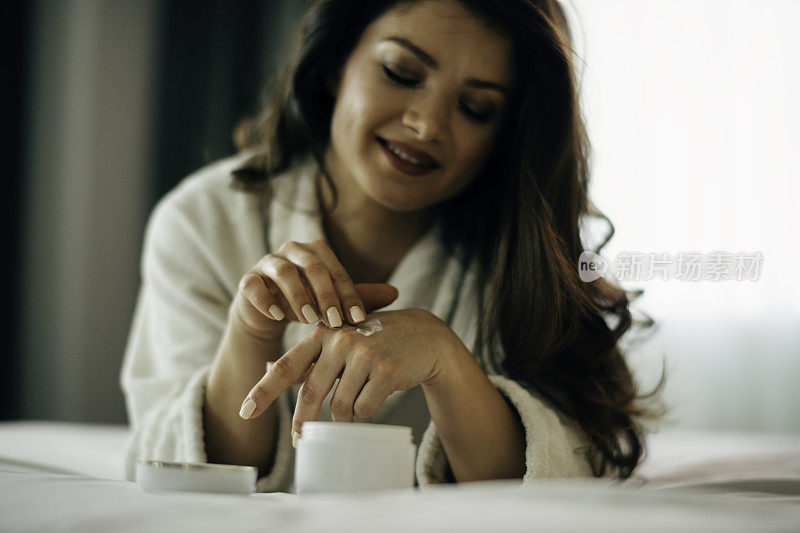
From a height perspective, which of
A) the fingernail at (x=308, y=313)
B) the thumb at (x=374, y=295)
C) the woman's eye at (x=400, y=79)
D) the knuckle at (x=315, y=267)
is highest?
the woman's eye at (x=400, y=79)

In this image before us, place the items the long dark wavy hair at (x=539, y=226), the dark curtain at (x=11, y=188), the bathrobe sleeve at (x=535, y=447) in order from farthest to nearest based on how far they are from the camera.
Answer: the dark curtain at (x=11, y=188)
the long dark wavy hair at (x=539, y=226)
the bathrobe sleeve at (x=535, y=447)

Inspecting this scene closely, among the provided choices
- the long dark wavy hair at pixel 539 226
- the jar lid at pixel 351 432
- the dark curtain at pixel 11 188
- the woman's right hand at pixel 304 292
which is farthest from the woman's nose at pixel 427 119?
the dark curtain at pixel 11 188

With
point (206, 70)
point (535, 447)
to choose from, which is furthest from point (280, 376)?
point (206, 70)

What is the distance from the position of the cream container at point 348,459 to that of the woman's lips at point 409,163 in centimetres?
56

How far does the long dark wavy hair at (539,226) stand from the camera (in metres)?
1.03

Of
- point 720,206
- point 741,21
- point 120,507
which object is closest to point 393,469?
point 120,507

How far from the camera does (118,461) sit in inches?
43.4

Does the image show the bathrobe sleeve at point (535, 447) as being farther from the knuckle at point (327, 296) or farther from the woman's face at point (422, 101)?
the woman's face at point (422, 101)

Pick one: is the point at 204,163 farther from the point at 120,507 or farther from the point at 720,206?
the point at 120,507

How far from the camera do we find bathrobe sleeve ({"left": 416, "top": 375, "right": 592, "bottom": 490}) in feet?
2.72

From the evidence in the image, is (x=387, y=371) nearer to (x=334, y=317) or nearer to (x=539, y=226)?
(x=334, y=317)

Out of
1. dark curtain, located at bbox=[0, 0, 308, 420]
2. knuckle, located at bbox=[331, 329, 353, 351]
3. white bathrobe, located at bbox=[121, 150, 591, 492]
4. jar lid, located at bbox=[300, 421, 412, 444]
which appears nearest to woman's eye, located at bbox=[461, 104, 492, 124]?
white bathrobe, located at bbox=[121, 150, 591, 492]

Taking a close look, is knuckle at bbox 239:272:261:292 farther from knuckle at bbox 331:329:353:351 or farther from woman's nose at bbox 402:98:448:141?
woman's nose at bbox 402:98:448:141

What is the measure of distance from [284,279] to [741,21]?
2258mm
